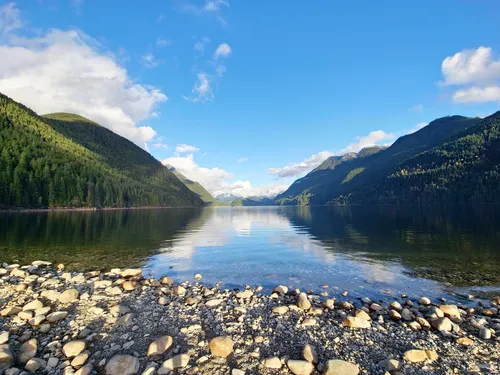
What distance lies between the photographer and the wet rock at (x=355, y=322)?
13969 mm

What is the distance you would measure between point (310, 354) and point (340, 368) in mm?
1263

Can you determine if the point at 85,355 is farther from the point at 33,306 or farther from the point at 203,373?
the point at 33,306

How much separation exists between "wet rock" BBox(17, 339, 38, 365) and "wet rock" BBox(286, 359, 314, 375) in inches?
407

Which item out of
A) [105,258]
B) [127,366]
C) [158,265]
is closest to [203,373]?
[127,366]

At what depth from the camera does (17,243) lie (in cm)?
4266

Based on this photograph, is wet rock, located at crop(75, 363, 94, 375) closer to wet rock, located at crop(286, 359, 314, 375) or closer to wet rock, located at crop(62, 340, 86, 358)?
wet rock, located at crop(62, 340, 86, 358)

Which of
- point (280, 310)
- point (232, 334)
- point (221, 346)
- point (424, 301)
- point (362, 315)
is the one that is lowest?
point (424, 301)

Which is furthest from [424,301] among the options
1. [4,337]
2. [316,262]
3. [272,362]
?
[4,337]

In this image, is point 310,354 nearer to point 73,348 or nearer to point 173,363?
point 173,363

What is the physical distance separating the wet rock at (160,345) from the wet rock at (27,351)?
4656 millimetres

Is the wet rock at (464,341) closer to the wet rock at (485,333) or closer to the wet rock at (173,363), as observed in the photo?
the wet rock at (485,333)

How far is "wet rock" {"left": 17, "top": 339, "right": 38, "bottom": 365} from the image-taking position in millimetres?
11000

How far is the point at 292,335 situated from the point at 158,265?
21108 millimetres

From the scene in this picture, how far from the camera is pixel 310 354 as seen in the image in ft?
36.4
